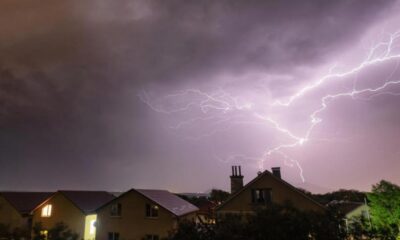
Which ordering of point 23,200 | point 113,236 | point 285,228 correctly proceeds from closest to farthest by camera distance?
point 285,228 → point 113,236 → point 23,200

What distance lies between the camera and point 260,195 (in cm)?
2511

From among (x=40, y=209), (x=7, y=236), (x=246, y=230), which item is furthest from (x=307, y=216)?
(x=40, y=209)

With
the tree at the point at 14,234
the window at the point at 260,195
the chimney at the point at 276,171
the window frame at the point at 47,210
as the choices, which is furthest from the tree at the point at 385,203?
the window frame at the point at 47,210

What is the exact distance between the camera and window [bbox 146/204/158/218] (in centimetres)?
2702

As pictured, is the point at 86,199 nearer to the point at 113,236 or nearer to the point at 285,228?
the point at 113,236

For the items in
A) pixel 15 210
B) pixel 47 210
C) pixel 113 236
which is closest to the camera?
pixel 113 236

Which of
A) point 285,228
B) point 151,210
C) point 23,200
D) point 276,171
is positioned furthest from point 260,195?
point 23,200

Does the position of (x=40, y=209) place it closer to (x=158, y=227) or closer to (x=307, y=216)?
(x=158, y=227)

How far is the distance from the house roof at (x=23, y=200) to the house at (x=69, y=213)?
9.99 feet

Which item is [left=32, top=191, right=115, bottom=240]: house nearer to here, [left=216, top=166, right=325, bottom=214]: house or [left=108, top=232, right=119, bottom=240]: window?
[left=108, top=232, right=119, bottom=240]: window

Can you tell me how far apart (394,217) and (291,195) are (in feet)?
30.9

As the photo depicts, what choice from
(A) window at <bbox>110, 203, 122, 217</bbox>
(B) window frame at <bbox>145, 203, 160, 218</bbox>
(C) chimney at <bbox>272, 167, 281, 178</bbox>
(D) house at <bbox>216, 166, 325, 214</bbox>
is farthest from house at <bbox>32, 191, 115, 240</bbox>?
(C) chimney at <bbox>272, 167, 281, 178</bbox>

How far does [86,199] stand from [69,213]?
333cm

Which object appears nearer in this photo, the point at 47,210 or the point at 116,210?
the point at 116,210
